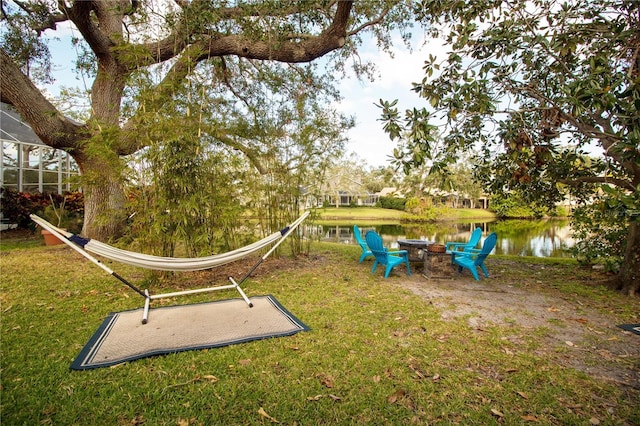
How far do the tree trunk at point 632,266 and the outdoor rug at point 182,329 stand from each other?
→ 13.1 feet

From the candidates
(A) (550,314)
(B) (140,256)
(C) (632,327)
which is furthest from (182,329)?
(C) (632,327)

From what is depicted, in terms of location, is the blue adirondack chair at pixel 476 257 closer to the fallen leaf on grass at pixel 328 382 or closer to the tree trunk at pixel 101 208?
the fallen leaf on grass at pixel 328 382

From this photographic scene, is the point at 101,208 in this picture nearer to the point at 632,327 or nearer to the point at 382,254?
the point at 382,254

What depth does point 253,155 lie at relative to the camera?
213 inches

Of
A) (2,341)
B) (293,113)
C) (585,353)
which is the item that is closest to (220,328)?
(2,341)

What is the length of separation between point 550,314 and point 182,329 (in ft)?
11.2

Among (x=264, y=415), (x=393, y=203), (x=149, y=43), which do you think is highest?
(x=149, y=43)

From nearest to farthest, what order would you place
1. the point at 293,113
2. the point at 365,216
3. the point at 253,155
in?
the point at 253,155, the point at 293,113, the point at 365,216

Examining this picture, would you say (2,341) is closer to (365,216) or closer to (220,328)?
(220,328)

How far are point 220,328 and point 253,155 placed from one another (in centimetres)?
326

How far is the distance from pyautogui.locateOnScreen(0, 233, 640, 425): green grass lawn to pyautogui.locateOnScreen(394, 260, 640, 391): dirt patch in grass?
0.12m

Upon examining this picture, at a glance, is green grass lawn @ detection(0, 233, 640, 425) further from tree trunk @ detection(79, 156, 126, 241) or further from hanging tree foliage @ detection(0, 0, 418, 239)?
tree trunk @ detection(79, 156, 126, 241)

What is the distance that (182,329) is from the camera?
2.73 metres

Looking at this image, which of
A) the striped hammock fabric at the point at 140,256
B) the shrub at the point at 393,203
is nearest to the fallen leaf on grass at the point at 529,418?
the striped hammock fabric at the point at 140,256
